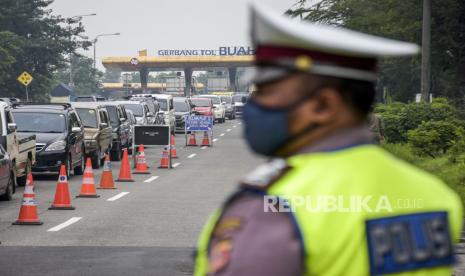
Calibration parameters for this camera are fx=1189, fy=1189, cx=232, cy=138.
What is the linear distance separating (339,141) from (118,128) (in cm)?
3337

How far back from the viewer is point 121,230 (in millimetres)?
15891

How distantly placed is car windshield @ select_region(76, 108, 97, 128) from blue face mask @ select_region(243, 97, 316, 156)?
1156 inches

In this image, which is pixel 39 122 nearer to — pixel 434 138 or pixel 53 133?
pixel 53 133

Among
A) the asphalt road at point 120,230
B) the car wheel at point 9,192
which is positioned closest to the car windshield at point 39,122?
the asphalt road at point 120,230

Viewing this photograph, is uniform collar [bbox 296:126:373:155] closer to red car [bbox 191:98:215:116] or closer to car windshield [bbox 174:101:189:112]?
Answer: car windshield [bbox 174:101:189:112]

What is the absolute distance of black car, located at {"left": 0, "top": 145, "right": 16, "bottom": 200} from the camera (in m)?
20.0

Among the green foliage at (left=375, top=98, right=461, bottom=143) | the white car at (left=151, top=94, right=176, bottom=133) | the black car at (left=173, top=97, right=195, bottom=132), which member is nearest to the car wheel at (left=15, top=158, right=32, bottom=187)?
the green foliage at (left=375, top=98, right=461, bottom=143)

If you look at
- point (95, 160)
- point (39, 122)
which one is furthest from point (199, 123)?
point (39, 122)

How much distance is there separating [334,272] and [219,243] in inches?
9.9

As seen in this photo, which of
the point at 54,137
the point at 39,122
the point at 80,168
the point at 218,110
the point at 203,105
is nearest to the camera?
the point at 54,137

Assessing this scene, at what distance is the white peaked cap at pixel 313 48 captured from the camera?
8.14 feet

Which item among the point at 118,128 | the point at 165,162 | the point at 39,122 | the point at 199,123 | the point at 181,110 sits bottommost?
the point at 181,110

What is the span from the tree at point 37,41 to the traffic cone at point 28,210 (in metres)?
58.3

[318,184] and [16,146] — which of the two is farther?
[16,146]
